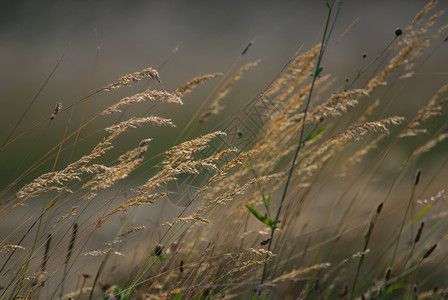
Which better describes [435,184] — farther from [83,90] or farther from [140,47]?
[140,47]

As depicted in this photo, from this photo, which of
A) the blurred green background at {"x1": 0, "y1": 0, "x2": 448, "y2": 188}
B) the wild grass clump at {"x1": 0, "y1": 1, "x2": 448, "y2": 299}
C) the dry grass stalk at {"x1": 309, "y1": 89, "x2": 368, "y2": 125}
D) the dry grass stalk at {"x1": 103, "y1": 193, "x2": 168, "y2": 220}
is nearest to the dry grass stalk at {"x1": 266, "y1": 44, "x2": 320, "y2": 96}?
the wild grass clump at {"x1": 0, "y1": 1, "x2": 448, "y2": 299}

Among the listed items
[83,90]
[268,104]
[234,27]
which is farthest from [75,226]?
[234,27]

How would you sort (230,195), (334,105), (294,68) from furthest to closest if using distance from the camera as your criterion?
1. (294,68)
2. (334,105)
3. (230,195)

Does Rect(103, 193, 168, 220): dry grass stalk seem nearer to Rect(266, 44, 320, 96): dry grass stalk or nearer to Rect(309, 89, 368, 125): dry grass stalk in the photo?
Rect(309, 89, 368, 125): dry grass stalk

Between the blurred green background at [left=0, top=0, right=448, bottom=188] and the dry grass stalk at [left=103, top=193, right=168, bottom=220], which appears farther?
the blurred green background at [left=0, top=0, right=448, bottom=188]

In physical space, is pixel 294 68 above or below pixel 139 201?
above

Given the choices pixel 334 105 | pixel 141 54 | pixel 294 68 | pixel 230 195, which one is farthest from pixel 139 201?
pixel 141 54

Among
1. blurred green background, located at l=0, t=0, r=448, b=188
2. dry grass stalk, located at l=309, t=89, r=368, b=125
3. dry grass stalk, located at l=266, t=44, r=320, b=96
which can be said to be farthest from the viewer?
A: blurred green background, located at l=0, t=0, r=448, b=188

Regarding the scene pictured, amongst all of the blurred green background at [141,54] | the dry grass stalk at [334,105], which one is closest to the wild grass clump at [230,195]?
the dry grass stalk at [334,105]

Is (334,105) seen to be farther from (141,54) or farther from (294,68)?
(141,54)

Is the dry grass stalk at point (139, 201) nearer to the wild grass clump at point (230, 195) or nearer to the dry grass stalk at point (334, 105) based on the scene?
the wild grass clump at point (230, 195)

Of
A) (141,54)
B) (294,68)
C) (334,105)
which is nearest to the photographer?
(334,105)

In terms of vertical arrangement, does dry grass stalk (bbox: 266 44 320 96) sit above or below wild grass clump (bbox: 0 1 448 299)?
above

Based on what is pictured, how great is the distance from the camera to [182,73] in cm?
1520
